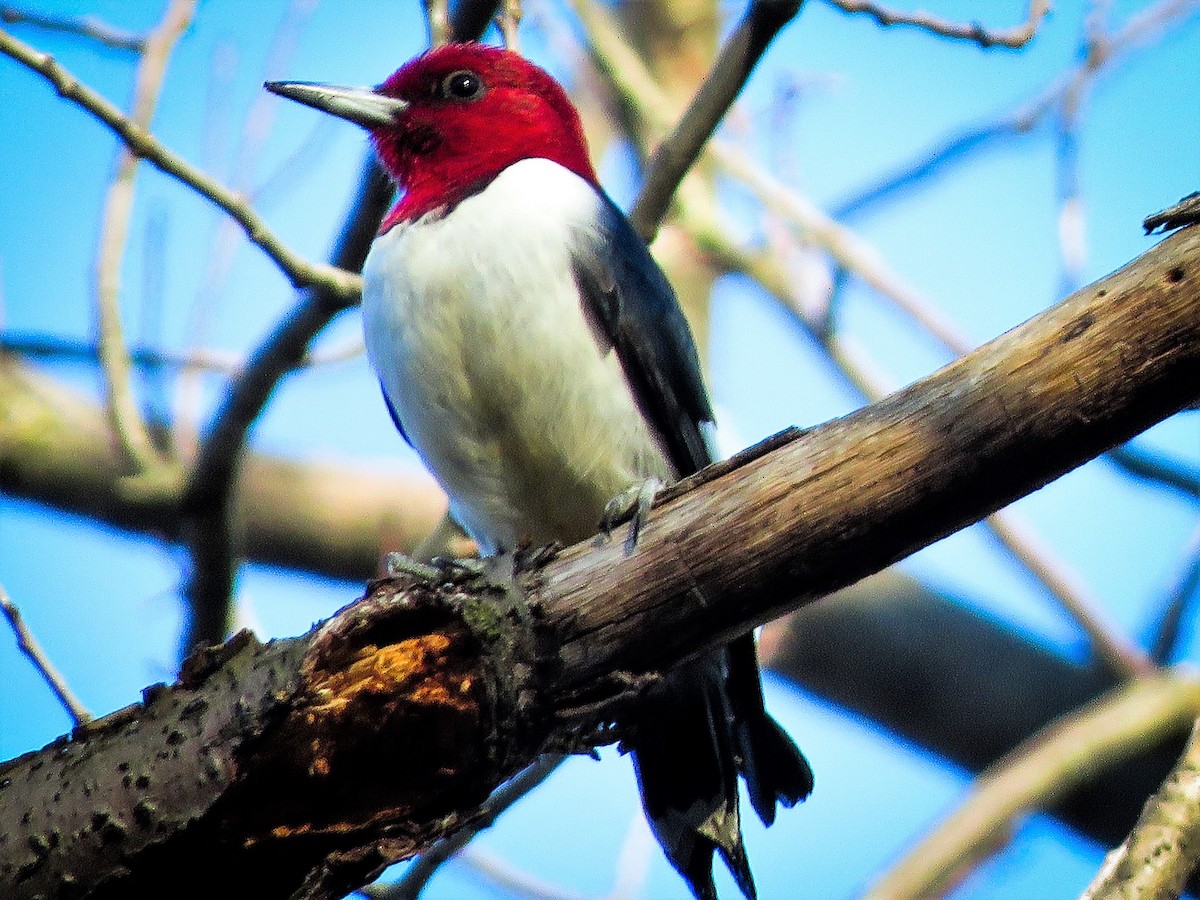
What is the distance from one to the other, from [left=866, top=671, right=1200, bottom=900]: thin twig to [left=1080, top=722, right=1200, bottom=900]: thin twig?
2020mm

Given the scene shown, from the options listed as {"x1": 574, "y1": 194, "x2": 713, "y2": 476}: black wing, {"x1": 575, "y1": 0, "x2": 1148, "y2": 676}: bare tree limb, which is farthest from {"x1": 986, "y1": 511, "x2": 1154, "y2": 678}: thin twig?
{"x1": 574, "y1": 194, "x2": 713, "y2": 476}: black wing

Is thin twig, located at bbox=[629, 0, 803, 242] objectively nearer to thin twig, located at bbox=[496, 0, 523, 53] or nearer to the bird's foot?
thin twig, located at bbox=[496, 0, 523, 53]

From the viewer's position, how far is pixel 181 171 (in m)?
3.91

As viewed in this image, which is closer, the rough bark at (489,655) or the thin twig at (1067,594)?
the rough bark at (489,655)

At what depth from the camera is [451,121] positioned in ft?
15.6

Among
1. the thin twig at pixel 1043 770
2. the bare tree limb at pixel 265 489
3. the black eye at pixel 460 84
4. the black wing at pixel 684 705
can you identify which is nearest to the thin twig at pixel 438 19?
the black eye at pixel 460 84

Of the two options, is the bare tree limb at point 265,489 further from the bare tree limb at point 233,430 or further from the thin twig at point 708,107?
the thin twig at point 708,107

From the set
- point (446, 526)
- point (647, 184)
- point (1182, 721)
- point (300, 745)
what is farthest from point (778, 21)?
point (1182, 721)

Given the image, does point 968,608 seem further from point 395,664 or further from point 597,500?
point 395,664

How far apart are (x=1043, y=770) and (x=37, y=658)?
12.4 ft

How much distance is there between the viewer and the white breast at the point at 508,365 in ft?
12.7

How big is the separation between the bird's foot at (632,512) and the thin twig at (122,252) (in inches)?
91.4

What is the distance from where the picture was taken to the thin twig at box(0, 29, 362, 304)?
3.76m

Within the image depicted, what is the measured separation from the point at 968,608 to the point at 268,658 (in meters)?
4.57
